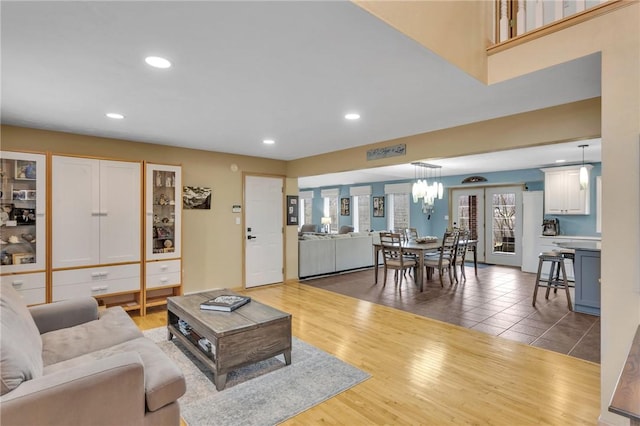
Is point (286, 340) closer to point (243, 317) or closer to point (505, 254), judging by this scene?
point (243, 317)

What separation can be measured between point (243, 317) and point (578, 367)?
287 cm

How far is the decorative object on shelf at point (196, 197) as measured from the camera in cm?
485

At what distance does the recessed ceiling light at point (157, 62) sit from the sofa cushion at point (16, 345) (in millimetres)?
1636

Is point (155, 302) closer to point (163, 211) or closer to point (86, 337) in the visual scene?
point (163, 211)

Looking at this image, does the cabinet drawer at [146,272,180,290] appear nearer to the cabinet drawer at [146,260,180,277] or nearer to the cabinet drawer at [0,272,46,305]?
the cabinet drawer at [146,260,180,277]

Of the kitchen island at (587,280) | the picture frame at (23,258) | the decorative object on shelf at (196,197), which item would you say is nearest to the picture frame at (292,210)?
the decorative object on shelf at (196,197)

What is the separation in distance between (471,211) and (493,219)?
21.9 inches

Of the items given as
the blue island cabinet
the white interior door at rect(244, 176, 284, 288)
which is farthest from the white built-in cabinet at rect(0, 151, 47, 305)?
the blue island cabinet

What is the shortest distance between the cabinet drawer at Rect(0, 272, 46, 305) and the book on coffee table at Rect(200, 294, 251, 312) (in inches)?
76.5

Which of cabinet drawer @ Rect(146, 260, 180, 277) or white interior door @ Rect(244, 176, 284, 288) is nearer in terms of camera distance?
cabinet drawer @ Rect(146, 260, 180, 277)

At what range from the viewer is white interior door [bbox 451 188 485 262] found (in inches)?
325

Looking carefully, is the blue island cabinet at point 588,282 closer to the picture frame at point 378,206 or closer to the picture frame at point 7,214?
the picture frame at point 378,206

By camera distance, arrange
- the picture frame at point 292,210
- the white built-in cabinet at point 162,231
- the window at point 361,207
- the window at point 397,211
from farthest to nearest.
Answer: the window at point 361,207 → the window at point 397,211 → the picture frame at point 292,210 → the white built-in cabinet at point 162,231

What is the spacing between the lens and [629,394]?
3.48ft
